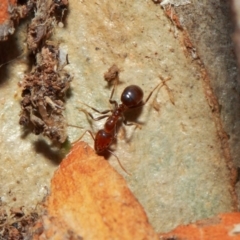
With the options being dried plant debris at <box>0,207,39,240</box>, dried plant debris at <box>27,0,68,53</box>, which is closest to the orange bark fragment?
dried plant debris at <box>0,207,39,240</box>

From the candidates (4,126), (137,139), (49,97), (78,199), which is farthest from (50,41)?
(78,199)

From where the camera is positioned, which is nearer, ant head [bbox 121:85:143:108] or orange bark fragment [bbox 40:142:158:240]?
orange bark fragment [bbox 40:142:158:240]

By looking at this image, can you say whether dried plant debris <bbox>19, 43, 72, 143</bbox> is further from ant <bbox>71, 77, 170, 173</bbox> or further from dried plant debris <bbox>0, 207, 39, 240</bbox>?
dried plant debris <bbox>0, 207, 39, 240</bbox>

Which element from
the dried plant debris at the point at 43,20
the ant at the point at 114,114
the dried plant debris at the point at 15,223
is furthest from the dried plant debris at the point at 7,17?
the dried plant debris at the point at 15,223

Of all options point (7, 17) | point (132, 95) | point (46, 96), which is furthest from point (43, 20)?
point (132, 95)

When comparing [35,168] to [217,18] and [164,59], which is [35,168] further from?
[217,18]

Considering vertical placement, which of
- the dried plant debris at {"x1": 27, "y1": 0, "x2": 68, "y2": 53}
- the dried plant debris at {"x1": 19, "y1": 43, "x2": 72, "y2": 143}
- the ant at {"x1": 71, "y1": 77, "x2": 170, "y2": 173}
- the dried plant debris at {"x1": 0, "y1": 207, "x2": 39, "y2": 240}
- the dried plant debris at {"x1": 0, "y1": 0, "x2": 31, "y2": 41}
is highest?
the dried plant debris at {"x1": 0, "y1": 0, "x2": 31, "y2": 41}

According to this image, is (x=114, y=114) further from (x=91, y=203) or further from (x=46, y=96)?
(x=91, y=203)
